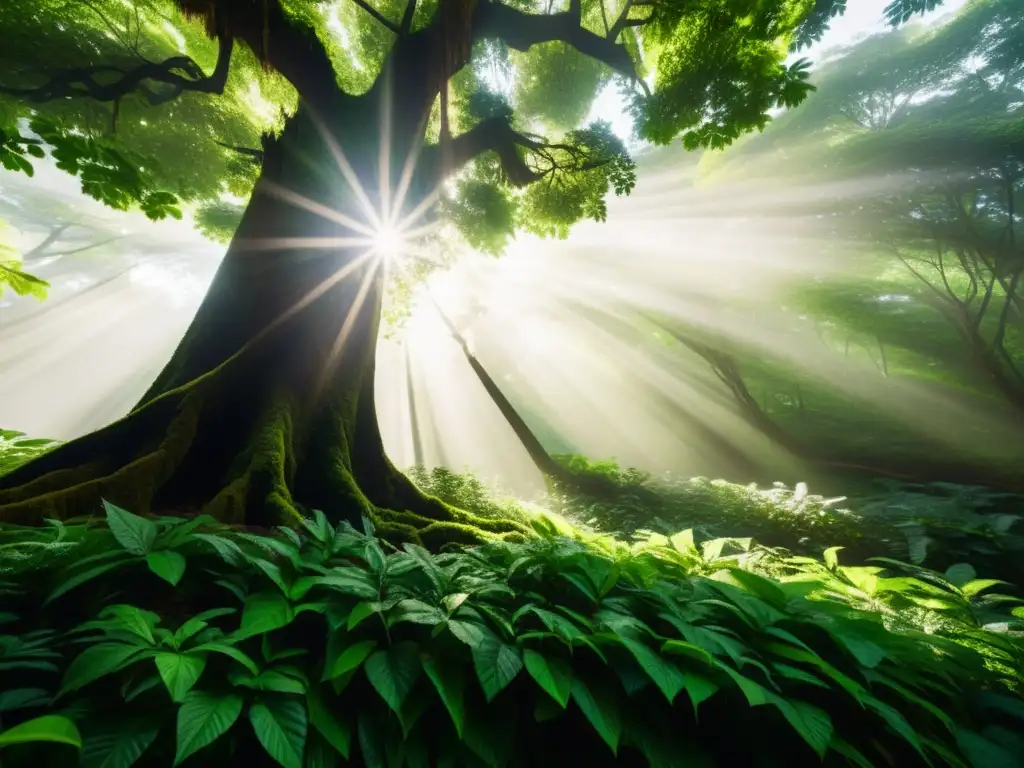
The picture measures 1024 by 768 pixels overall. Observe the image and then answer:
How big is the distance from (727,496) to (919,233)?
33.9ft

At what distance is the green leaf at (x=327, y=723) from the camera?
43.8 inches

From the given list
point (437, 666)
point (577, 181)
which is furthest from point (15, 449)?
point (577, 181)

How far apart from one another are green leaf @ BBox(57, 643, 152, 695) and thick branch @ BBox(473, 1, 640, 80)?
22.4 feet

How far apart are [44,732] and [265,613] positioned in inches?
22.1

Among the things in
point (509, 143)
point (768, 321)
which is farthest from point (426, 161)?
point (768, 321)

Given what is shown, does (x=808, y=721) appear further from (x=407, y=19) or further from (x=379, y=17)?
(x=407, y=19)

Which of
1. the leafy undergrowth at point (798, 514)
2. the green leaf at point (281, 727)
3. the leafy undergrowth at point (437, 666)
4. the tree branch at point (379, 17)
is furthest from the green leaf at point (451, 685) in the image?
the tree branch at point (379, 17)

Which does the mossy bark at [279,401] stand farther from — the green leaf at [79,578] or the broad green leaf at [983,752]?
the broad green leaf at [983,752]

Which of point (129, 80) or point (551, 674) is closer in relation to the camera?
point (551, 674)

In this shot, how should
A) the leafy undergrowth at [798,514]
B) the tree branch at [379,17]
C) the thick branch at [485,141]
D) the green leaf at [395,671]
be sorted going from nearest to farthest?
1. the green leaf at [395,671]
2. the tree branch at [379,17]
3. the leafy undergrowth at [798,514]
4. the thick branch at [485,141]

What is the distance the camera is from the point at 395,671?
128cm

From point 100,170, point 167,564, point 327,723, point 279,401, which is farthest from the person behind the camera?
point 279,401

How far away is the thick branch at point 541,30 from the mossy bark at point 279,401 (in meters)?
2.06

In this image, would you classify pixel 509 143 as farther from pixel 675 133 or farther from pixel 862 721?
pixel 862 721
